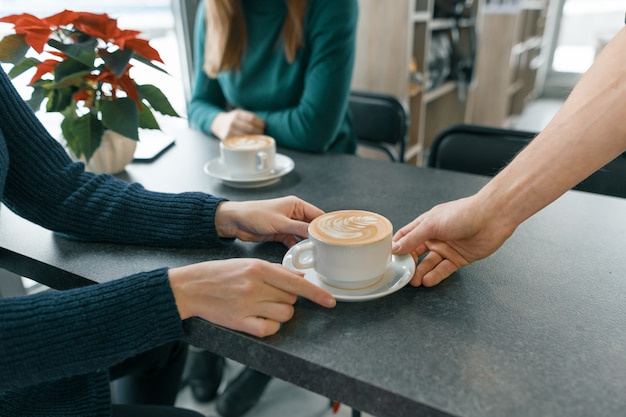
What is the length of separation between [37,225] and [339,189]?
571 mm

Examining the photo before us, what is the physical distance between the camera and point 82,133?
0.93 meters

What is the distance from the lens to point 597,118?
0.54 meters

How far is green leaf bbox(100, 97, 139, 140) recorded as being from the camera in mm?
916

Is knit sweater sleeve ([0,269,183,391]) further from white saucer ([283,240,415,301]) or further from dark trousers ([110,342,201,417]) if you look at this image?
dark trousers ([110,342,201,417])

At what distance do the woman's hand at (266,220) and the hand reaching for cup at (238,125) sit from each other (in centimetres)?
55

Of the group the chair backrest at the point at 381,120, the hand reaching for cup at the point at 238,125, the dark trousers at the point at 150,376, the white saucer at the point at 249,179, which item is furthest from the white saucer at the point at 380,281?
the chair backrest at the point at 381,120

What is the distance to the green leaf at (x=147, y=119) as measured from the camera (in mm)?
973

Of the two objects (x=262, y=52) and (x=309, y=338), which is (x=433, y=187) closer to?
(x=309, y=338)

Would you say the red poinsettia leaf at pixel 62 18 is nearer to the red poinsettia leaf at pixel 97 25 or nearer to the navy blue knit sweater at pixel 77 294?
the red poinsettia leaf at pixel 97 25

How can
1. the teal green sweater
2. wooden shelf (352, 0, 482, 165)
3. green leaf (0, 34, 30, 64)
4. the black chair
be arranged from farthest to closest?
wooden shelf (352, 0, 482, 165) → the teal green sweater → the black chair → green leaf (0, 34, 30, 64)

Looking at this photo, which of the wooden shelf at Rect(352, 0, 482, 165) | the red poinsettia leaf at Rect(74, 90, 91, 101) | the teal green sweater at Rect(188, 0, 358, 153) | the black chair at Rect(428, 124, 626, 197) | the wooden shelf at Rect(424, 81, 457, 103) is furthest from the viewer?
the wooden shelf at Rect(424, 81, 457, 103)

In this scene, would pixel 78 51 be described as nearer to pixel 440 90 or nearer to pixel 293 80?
pixel 293 80

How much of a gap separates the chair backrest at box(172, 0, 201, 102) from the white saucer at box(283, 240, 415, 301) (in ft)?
5.21

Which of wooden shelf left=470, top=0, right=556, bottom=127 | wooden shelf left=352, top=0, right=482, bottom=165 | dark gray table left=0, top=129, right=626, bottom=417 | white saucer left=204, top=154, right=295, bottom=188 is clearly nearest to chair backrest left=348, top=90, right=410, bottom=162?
wooden shelf left=352, top=0, right=482, bottom=165
